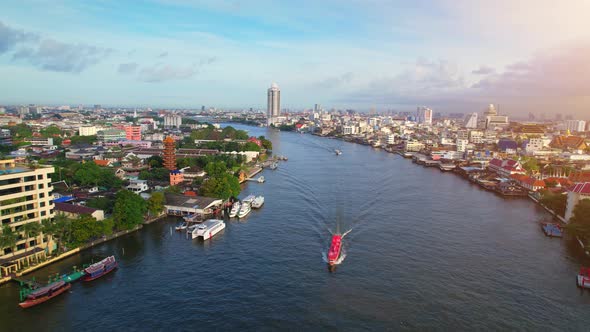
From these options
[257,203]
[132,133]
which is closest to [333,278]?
[257,203]

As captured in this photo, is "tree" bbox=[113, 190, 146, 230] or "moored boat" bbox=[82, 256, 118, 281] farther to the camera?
"tree" bbox=[113, 190, 146, 230]

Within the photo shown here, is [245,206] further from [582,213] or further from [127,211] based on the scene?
[582,213]

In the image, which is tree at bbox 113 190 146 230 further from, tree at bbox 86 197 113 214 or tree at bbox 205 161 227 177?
tree at bbox 205 161 227 177

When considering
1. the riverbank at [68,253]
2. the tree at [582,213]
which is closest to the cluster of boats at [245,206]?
the riverbank at [68,253]

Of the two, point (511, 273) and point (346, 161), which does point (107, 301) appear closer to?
point (511, 273)

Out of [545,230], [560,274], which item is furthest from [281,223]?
[545,230]

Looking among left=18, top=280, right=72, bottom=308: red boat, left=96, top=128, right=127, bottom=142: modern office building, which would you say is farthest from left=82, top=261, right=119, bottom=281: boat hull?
left=96, top=128, right=127, bottom=142: modern office building
